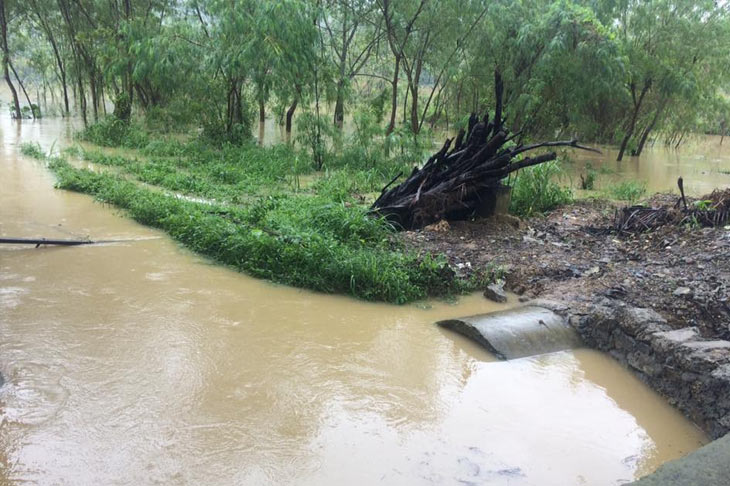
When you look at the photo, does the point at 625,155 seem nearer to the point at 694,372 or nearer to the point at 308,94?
the point at 308,94

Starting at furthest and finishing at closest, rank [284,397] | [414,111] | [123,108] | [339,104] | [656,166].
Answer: [656,166] < [414,111] < [123,108] < [339,104] < [284,397]

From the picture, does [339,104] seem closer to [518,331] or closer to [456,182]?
[456,182]

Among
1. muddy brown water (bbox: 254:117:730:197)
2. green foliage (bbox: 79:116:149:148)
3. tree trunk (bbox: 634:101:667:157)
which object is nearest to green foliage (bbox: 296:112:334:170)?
muddy brown water (bbox: 254:117:730:197)

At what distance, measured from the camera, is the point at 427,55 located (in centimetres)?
1802

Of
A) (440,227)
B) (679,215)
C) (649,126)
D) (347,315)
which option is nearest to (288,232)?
(347,315)

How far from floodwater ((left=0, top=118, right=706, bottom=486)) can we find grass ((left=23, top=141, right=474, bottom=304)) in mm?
257

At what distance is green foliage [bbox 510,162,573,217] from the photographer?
8.51m

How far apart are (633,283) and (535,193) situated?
361cm

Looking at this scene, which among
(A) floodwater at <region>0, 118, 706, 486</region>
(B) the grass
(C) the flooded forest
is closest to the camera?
(A) floodwater at <region>0, 118, 706, 486</region>

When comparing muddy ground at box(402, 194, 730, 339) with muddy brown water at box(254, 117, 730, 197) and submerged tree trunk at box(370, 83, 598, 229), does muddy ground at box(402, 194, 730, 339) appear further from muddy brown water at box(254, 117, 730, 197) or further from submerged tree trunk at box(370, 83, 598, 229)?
muddy brown water at box(254, 117, 730, 197)

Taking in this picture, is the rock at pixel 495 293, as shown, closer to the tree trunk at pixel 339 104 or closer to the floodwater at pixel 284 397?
the floodwater at pixel 284 397

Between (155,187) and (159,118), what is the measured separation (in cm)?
671

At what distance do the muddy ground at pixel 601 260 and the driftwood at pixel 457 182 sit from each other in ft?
0.87

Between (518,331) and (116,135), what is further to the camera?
(116,135)
